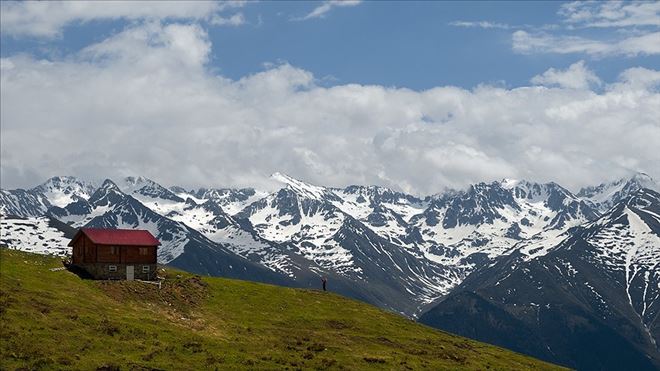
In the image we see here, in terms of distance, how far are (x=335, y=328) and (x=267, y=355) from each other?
28382 mm

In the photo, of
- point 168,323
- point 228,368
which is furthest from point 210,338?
point 228,368

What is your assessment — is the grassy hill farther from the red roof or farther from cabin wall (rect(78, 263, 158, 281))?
the red roof

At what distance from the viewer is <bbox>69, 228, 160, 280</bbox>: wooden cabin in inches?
4587

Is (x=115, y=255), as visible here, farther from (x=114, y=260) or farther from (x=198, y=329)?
(x=198, y=329)

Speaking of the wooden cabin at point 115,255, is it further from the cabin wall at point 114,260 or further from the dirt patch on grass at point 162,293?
the dirt patch on grass at point 162,293

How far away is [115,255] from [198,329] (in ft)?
85.7

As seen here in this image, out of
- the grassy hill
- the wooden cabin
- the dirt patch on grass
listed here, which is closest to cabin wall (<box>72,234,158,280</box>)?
the wooden cabin

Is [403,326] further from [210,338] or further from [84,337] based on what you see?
[84,337]

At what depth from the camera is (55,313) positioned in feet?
282

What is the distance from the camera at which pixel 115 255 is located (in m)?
117

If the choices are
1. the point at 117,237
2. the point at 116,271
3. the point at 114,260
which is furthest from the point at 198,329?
the point at 117,237

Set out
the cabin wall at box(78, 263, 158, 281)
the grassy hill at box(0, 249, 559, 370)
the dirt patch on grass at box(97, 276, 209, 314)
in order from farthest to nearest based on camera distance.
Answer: the cabin wall at box(78, 263, 158, 281)
the dirt patch on grass at box(97, 276, 209, 314)
the grassy hill at box(0, 249, 559, 370)

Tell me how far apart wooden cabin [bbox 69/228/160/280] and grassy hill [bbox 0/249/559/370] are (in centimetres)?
444

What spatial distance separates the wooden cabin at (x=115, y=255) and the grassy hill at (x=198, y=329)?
444 cm
